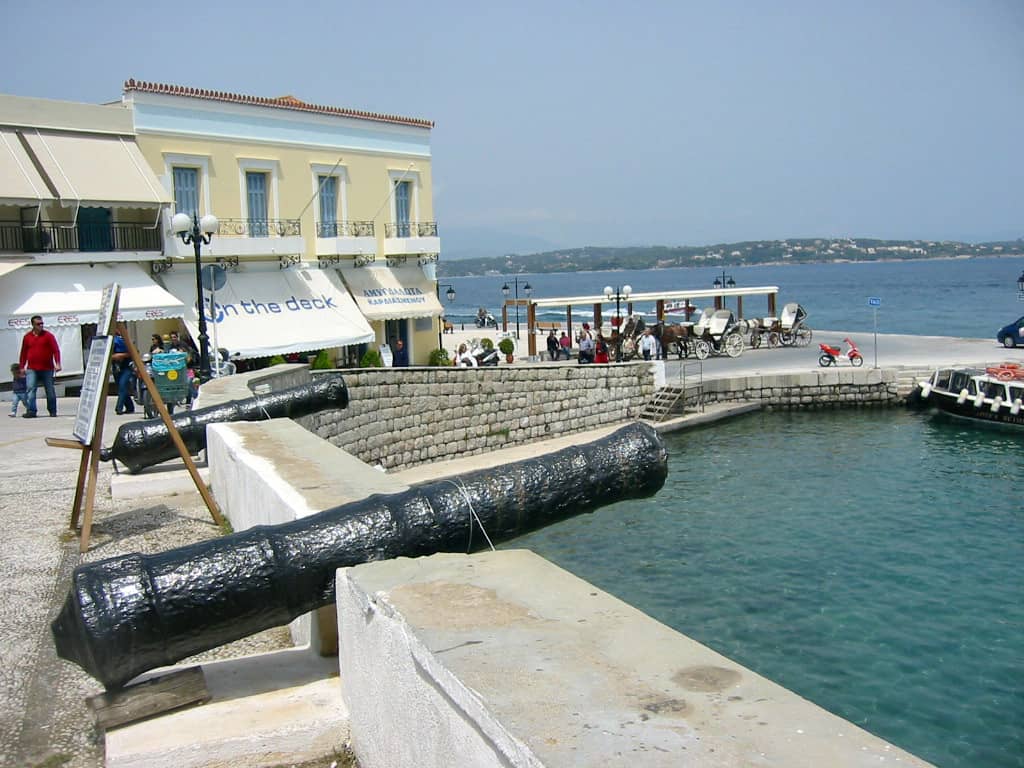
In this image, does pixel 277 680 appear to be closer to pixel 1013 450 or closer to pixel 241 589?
pixel 241 589

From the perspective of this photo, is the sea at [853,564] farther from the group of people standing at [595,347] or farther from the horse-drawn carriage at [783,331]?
the horse-drawn carriage at [783,331]

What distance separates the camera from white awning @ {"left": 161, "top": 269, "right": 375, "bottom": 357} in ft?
75.8

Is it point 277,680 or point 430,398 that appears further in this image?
point 430,398

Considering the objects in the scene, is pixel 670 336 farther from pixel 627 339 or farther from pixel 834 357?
pixel 834 357

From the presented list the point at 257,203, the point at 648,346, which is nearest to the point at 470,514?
the point at 257,203

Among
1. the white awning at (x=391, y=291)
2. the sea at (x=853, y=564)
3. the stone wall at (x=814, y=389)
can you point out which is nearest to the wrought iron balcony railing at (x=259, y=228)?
the white awning at (x=391, y=291)

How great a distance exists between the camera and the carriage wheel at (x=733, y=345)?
34.0 m

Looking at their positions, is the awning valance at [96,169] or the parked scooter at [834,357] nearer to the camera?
the awning valance at [96,169]

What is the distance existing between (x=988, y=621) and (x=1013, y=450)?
13.0 metres

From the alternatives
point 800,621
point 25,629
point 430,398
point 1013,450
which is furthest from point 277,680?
point 1013,450

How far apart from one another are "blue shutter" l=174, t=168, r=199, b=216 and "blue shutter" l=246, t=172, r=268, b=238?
1518mm

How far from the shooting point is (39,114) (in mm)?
21250

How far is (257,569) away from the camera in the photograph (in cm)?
355

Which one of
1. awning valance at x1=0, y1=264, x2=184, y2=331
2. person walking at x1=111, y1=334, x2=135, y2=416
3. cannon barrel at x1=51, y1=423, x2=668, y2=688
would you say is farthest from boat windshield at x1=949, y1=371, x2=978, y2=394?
cannon barrel at x1=51, y1=423, x2=668, y2=688
